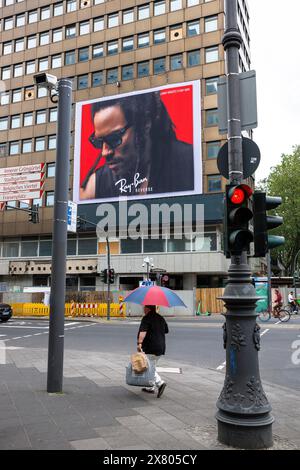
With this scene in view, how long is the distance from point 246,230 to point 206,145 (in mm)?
34239

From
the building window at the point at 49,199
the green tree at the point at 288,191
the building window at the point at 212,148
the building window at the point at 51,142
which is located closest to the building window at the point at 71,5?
the building window at the point at 51,142

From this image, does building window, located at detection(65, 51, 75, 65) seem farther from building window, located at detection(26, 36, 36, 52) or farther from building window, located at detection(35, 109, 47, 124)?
building window, located at detection(35, 109, 47, 124)

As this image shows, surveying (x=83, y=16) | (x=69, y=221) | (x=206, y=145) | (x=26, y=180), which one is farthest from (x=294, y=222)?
(x=69, y=221)

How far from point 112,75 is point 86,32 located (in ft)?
20.9

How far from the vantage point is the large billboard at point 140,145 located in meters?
38.1

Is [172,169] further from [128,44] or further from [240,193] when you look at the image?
[240,193]

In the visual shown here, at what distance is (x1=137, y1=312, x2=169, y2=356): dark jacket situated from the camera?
7266 mm

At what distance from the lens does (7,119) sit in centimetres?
4800

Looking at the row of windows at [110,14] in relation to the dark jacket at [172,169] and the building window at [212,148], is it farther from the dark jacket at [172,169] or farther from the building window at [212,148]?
the dark jacket at [172,169]

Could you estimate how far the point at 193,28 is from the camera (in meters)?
40.1

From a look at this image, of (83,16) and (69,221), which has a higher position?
(83,16)

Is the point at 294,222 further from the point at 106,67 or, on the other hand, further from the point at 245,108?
the point at 245,108

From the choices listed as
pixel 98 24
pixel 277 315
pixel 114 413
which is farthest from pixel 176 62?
pixel 114 413

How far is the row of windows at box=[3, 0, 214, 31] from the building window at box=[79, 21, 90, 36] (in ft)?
6.76
